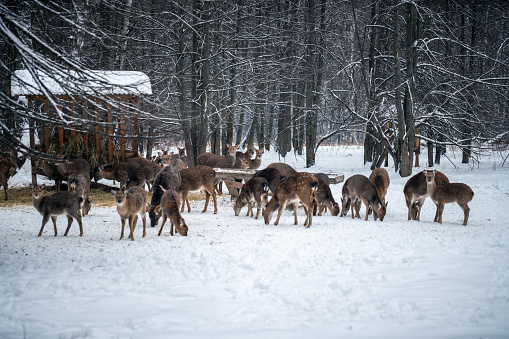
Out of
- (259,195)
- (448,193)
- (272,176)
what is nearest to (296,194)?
(259,195)

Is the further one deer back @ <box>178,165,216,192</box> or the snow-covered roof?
deer back @ <box>178,165,216,192</box>

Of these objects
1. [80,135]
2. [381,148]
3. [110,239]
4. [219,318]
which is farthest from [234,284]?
[381,148]

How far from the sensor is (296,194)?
9.30m

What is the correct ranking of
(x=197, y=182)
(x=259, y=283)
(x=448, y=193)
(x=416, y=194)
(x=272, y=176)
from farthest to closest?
(x=272, y=176) < (x=197, y=182) < (x=416, y=194) < (x=448, y=193) < (x=259, y=283)

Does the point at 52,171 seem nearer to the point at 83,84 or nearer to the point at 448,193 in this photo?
the point at 83,84

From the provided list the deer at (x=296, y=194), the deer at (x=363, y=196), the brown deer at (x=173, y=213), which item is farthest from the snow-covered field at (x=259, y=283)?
the deer at (x=363, y=196)

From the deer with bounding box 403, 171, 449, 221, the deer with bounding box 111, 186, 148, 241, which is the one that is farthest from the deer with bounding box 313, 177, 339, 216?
the deer with bounding box 111, 186, 148, 241

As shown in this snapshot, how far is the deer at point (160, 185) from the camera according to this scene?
29.6 ft

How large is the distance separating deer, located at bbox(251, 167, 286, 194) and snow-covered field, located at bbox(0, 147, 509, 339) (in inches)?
103

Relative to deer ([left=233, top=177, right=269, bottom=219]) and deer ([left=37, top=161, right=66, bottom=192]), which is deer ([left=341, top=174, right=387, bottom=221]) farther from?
deer ([left=37, top=161, right=66, bottom=192])

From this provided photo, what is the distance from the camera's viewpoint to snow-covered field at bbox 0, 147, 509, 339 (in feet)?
14.9

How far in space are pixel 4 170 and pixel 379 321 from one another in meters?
11.0

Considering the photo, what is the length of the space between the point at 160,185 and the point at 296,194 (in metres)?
2.94

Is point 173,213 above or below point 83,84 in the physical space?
below
